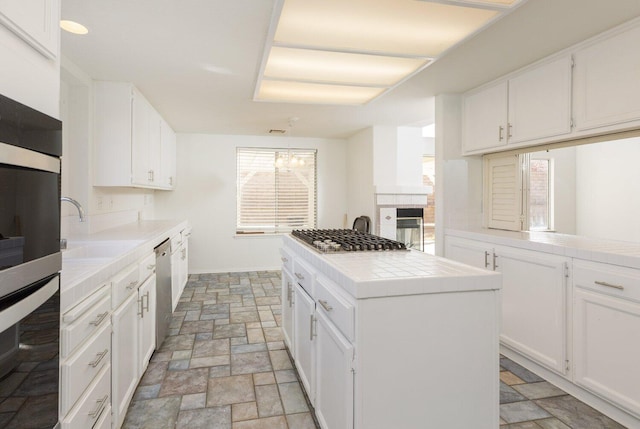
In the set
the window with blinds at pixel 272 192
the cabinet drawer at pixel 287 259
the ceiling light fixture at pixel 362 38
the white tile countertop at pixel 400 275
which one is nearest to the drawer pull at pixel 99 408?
the white tile countertop at pixel 400 275

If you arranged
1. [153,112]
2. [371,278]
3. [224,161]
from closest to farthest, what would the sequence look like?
[371,278] < [153,112] < [224,161]

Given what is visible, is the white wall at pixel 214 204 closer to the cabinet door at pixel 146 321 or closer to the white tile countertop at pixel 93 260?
the white tile countertop at pixel 93 260

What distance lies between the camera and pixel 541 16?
2.10 meters

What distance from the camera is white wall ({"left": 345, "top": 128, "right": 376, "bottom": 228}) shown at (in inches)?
211

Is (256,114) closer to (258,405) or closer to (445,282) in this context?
(258,405)

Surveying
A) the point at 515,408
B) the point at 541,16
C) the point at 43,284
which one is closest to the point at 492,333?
the point at 515,408

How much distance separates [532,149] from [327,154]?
12.2ft

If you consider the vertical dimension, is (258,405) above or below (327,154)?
below

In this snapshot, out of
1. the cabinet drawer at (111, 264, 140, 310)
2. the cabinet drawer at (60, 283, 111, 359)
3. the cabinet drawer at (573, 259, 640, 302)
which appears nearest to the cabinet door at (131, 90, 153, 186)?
the cabinet drawer at (111, 264, 140, 310)

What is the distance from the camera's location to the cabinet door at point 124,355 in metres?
1.91

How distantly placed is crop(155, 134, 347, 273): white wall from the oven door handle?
499 cm

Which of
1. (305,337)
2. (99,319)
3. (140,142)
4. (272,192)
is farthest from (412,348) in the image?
(272,192)

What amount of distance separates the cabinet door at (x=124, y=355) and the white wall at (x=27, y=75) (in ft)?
3.90

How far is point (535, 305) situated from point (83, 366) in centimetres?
267
